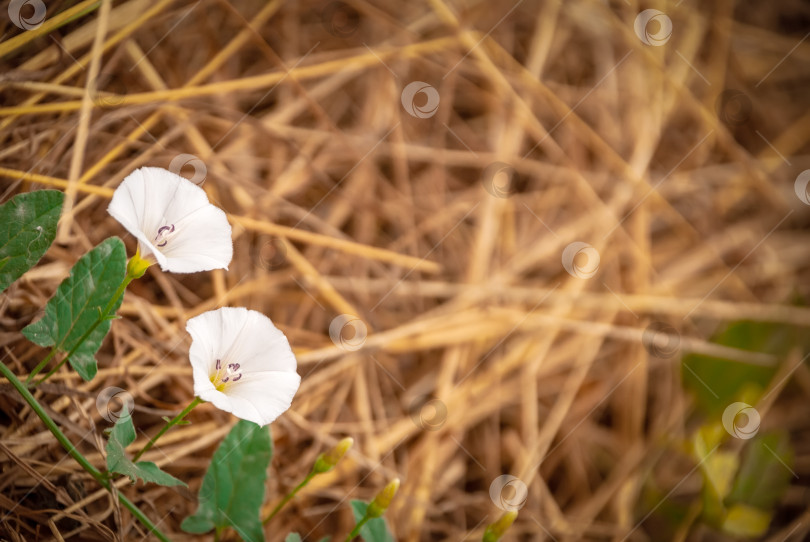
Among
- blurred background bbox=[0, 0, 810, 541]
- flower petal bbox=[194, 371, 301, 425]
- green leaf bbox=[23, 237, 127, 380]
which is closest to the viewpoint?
flower petal bbox=[194, 371, 301, 425]

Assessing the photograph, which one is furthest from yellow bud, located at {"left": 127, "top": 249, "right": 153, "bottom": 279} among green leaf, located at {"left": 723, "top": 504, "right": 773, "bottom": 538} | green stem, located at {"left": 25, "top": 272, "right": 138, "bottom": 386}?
green leaf, located at {"left": 723, "top": 504, "right": 773, "bottom": 538}

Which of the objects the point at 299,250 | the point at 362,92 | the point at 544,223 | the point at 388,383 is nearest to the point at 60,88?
the point at 299,250

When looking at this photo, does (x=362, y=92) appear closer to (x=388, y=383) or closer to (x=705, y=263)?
(x=388, y=383)

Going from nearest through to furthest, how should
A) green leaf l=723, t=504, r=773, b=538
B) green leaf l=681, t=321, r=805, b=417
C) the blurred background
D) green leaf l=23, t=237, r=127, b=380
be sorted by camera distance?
green leaf l=23, t=237, r=127, b=380
the blurred background
green leaf l=723, t=504, r=773, b=538
green leaf l=681, t=321, r=805, b=417

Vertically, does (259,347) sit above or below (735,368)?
above

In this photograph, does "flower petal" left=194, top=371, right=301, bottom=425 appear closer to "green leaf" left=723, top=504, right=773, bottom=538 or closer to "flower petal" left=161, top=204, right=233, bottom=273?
"flower petal" left=161, top=204, right=233, bottom=273

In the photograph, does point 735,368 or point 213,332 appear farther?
point 735,368

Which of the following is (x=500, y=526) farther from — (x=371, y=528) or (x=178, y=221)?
(x=178, y=221)

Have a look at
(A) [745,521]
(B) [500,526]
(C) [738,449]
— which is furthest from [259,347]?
(C) [738,449]
